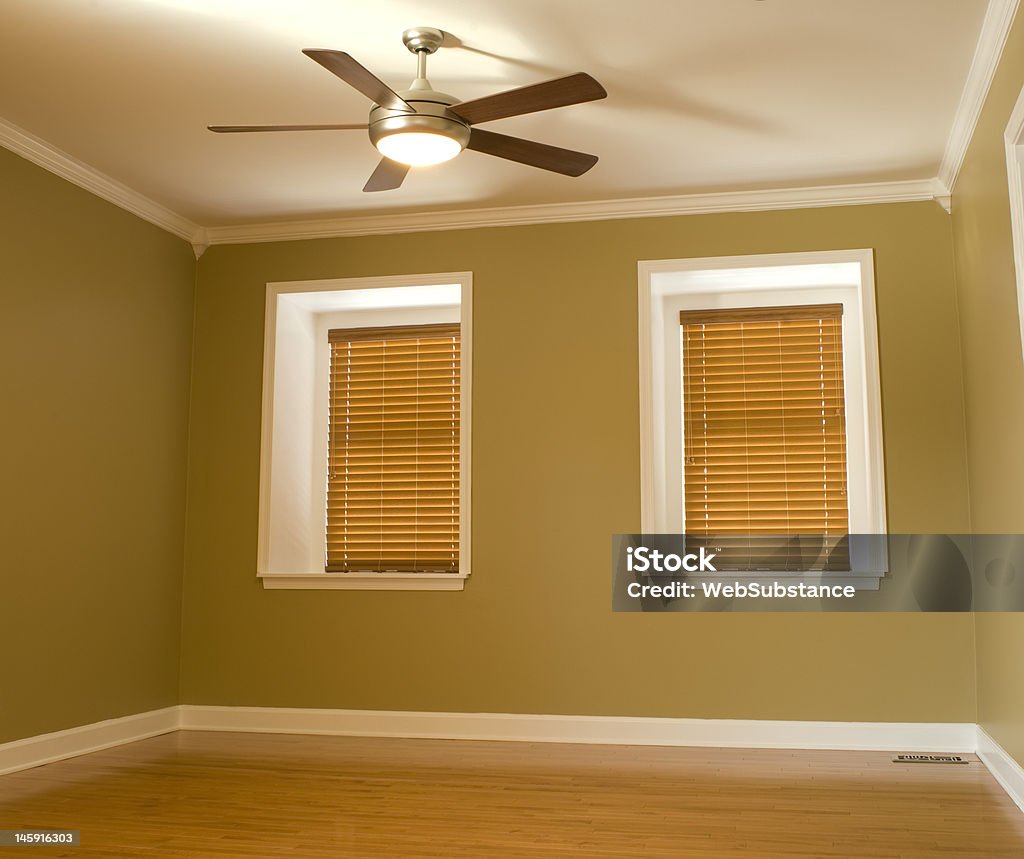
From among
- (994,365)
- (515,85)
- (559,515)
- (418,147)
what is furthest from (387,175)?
(994,365)

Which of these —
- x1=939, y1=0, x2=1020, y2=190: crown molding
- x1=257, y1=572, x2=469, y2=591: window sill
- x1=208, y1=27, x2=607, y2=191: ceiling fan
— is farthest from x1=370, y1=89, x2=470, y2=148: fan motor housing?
x1=257, y1=572, x2=469, y2=591: window sill

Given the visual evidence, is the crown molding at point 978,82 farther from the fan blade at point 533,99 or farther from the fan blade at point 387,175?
the fan blade at point 387,175

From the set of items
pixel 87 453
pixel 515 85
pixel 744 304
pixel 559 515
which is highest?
pixel 515 85

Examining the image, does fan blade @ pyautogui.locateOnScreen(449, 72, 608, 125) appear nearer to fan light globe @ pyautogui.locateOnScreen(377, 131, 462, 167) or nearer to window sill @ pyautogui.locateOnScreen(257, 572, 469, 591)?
fan light globe @ pyautogui.locateOnScreen(377, 131, 462, 167)

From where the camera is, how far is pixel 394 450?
18.3 ft

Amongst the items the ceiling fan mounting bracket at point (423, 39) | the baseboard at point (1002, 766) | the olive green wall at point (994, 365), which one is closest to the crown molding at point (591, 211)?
the olive green wall at point (994, 365)

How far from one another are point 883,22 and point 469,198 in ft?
7.23

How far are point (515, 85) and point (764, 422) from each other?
227 centimetres

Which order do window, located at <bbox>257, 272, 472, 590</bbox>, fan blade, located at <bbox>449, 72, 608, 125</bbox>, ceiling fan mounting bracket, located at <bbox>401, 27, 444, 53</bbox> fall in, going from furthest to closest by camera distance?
window, located at <bbox>257, 272, 472, 590</bbox>, ceiling fan mounting bracket, located at <bbox>401, 27, 444, 53</bbox>, fan blade, located at <bbox>449, 72, 608, 125</bbox>

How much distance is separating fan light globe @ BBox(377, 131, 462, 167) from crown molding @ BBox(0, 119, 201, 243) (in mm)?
1824

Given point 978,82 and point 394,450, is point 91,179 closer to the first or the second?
point 394,450

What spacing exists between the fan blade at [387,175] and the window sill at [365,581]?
6.76 feet

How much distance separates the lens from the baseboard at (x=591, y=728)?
4.52 meters

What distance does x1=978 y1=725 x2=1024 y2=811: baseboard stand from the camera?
355 cm
